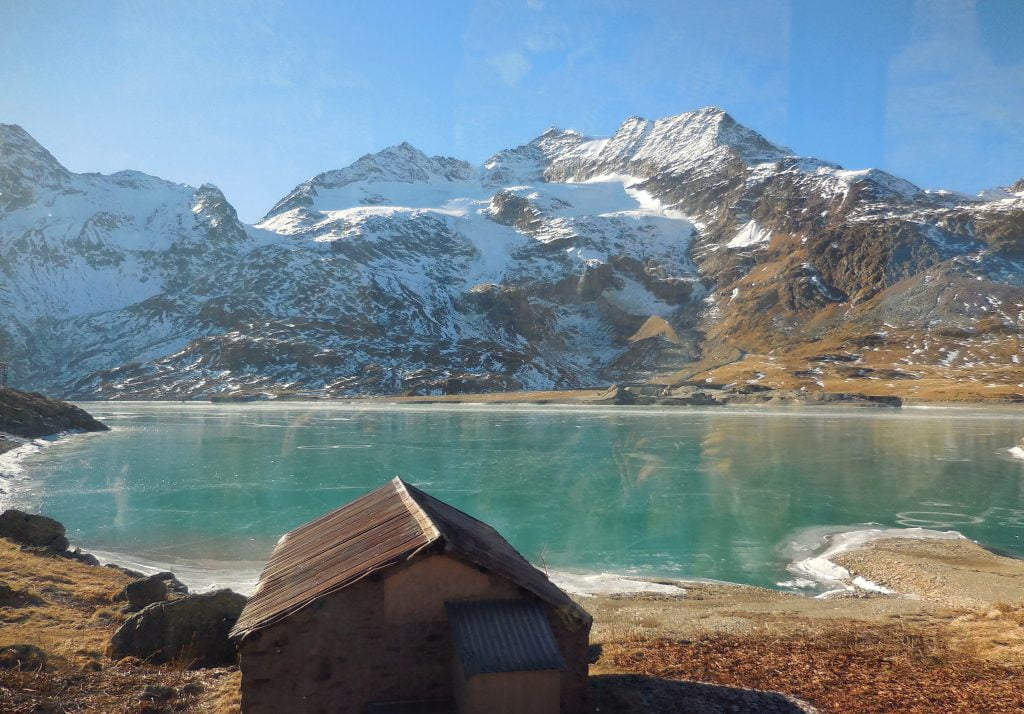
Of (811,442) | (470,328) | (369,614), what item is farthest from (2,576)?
(470,328)

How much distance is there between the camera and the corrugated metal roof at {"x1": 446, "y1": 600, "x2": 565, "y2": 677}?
741 centimetres

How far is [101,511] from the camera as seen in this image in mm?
30922

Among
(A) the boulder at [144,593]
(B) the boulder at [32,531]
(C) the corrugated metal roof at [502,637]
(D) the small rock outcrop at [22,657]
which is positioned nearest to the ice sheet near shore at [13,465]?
(B) the boulder at [32,531]

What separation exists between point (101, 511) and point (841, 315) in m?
174

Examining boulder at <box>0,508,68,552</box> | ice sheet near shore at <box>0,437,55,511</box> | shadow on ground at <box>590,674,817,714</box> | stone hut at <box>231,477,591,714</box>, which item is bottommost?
ice sheet near shore at <box>0,437,55,511</box>

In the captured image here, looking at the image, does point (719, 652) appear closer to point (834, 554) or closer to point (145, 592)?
point (145, 592)

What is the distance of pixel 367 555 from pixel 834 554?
20.4m

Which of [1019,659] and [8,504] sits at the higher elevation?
[1019,659]

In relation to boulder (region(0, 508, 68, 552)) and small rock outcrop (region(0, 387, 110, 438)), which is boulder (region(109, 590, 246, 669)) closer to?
boulder (region(0, 508, 68, 552))

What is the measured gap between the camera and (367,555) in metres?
8.81

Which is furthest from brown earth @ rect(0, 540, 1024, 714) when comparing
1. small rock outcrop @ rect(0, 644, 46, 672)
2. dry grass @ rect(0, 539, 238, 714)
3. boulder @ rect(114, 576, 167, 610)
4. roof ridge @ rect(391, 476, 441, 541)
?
roof ridge @ rect(391, 476, 441, 541)

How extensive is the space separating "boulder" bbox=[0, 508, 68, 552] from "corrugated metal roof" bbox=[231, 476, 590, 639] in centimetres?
1283

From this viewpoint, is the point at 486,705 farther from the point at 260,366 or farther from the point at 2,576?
the point at 260,366

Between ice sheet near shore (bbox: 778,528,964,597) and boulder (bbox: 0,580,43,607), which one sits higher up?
boulder (bbox: 0,580,43,607)
